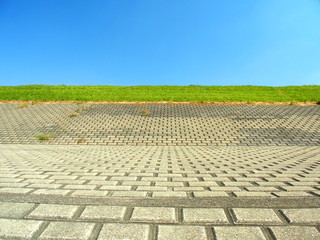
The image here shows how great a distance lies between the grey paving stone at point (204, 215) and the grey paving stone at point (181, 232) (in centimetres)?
10

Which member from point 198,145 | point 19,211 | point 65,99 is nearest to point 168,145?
point 198,145

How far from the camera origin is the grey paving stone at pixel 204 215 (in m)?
1.63

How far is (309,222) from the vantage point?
1.58m

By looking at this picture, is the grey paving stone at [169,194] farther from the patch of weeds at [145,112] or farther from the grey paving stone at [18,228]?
the patch of weeds at [145,112]

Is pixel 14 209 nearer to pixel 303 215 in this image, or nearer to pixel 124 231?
pixel 124 231

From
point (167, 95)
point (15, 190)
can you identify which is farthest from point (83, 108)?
point (15, 190)

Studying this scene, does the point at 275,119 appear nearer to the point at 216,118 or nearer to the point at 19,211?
Answer: the point at 216,118

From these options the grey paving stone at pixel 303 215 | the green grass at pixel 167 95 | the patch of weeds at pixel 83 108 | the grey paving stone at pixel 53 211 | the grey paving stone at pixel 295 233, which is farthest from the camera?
the green grass at pixel 167 95

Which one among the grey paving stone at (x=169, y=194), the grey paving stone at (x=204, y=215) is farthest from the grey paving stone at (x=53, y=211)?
the grey paving stone at (x=204, y=215)

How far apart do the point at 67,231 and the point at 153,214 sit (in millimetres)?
659

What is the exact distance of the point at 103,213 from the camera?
1.76 m

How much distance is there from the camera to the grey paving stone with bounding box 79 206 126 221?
169 cm

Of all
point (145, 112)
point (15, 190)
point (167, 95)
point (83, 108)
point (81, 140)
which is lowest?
point (81, 140)

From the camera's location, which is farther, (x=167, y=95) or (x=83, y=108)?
Answer: (x=167, y=95)
